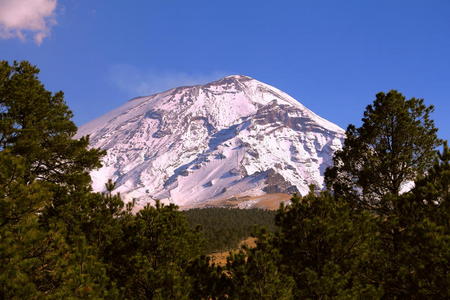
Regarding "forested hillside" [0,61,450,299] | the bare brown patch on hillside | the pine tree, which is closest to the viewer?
"forested hillside" [0,61,450,299]

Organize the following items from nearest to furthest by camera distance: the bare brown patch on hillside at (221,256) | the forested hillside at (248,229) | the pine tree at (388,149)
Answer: the forested hillside at (248,229)
the bare brown patch on hillside at (221,256)
the pine tree at (388,149)

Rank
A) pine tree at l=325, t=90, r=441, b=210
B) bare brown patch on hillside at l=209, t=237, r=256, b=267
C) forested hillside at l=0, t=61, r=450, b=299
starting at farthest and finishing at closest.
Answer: pine tree at l=325, t=90, r=441, b=210 < bare brown patch on hillside at l=209, t=237, r=256, b=267 < forested hillside at l=0, t=61, r=450, b=299

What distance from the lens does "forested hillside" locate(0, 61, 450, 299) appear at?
10740 millimetres

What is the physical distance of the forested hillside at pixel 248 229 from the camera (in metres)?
10.7

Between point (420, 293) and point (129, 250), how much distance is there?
10.3 m

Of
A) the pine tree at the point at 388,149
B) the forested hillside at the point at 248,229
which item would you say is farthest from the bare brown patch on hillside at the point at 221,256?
the pine tree at the point at 388,149

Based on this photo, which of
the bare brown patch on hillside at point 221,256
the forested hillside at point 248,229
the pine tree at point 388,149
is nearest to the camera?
the forested hillside at point 248,229

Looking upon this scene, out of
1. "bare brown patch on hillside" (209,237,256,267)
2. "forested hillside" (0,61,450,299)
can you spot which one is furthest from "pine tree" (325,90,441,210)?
"bare brown patch on hillside" (209,237,256,267)

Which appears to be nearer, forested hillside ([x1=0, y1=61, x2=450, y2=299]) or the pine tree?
forested hillside ([x1=0, y1=61, x2=450, y2=299])

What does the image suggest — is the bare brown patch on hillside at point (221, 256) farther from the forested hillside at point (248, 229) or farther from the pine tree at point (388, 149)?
the pine tree at point (388, 149)

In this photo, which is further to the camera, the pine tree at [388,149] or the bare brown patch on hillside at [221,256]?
the pine tree at [388,149]

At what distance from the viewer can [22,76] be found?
2112 cm

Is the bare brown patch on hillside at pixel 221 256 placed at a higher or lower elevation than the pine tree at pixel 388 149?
lower

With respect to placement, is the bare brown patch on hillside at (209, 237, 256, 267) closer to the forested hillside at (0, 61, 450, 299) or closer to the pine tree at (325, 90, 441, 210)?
the forested hillside at (0, 61, 450, 299)
